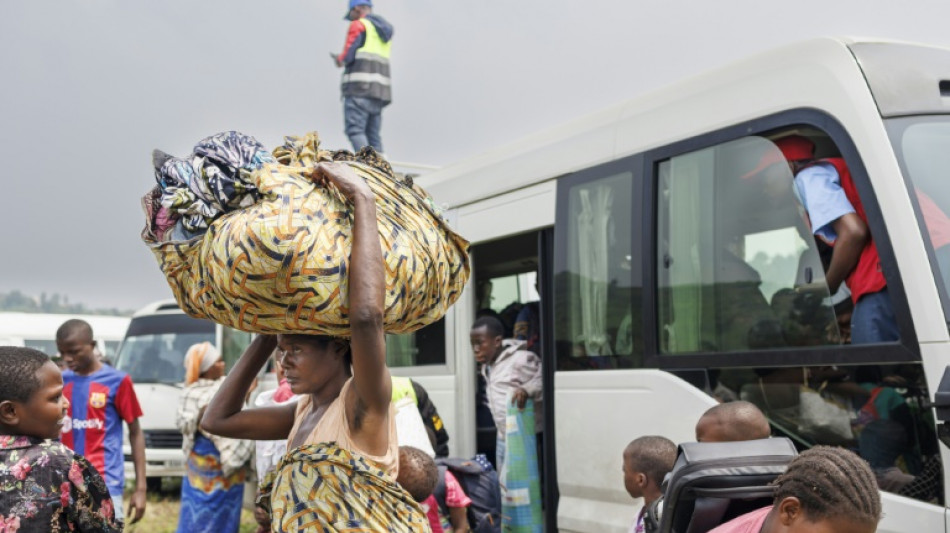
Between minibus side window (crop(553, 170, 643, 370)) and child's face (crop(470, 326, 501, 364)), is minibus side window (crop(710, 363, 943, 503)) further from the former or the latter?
child's face (crop(470, 326, 501, 364))

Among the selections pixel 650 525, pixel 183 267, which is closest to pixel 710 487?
pixel 650 525

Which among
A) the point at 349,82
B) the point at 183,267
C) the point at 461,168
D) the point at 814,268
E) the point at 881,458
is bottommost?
the point at 881,458

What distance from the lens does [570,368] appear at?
18.7ft

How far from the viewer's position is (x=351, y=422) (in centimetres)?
265

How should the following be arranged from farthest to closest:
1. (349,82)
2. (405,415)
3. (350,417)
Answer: (349,82) → (405,415) → (350,417)

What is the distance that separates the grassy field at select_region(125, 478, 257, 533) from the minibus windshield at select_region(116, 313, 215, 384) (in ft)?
4.74

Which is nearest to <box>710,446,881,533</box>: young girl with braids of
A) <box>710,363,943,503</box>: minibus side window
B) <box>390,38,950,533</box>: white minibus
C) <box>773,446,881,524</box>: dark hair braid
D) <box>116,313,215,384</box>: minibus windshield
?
<box>773,446,881,524</box>: dark hair braid

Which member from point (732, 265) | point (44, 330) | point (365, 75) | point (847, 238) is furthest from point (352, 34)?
point (44, 330)

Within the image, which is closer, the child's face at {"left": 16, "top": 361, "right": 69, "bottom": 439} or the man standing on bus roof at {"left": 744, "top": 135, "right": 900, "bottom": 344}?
the child's face at {"left": 16, "top": 361, "right": 69, "bottom": 439}

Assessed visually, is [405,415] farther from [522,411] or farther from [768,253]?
[768,253]

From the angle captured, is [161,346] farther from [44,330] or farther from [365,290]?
[365,290]

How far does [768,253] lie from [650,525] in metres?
1.72

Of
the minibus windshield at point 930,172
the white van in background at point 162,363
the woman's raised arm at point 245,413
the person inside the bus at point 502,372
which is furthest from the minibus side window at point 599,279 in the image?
the white van in background at point 162,363

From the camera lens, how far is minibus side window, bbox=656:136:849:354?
175 inches
